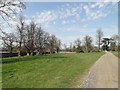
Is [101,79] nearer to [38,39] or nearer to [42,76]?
[42,76]

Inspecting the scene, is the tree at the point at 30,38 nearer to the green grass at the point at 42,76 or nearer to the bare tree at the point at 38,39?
the bare tree at the point at 38,39

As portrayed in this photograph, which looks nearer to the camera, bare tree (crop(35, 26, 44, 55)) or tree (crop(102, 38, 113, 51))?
bare tree (crop(35, 26, 44, 55))

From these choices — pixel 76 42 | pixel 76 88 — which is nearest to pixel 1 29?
pixel 76 88

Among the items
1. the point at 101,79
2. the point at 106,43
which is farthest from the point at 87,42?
the point at 101,79

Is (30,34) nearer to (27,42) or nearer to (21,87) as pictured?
(27,42)

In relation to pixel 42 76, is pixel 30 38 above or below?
above

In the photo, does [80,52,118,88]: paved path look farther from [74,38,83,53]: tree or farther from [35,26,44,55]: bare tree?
[74,38,83,53]: tree

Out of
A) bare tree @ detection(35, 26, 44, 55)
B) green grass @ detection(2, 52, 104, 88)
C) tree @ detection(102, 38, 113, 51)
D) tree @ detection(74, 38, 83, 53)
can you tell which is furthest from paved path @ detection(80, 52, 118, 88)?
tree @ detection(102, 38, 113, 51)

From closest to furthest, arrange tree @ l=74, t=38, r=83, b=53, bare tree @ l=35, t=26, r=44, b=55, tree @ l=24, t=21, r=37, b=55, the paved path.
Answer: the paved path < tree @ l=24, t=21, r=37, b=55 < bare tree @ l=35, t=26, r=44, b=55 < tree @ l=74, t=38, r=83, b=53

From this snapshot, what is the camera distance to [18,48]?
22.4m

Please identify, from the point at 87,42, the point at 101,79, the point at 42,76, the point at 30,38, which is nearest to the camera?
the point at 101,79

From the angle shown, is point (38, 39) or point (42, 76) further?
point (38, 39)

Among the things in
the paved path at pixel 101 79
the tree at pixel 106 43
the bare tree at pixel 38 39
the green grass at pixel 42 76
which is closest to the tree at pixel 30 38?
the bare tree at pixel 38 39

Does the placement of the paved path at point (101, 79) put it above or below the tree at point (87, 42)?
below
